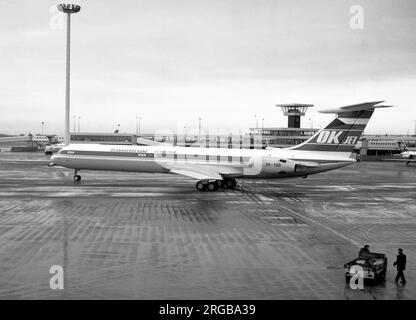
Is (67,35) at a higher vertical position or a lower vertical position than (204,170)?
higher

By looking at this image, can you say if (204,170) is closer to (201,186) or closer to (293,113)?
(201,186)

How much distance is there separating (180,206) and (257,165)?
467 inches

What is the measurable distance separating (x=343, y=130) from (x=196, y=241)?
951 inches

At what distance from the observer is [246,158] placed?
144 ft

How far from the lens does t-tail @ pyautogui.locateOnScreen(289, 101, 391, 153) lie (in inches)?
1646

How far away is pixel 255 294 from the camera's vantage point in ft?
50.4

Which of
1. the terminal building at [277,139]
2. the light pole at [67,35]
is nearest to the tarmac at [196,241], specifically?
the light pole at [67,35]

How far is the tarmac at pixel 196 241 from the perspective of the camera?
15977 millimetres

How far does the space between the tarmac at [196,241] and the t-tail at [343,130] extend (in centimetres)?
447

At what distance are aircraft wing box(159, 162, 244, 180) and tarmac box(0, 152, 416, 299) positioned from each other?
1.69 m

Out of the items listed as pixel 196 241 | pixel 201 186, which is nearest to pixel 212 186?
pixel 201 186

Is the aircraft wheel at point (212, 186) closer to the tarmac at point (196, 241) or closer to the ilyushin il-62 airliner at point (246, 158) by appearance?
the ilyushin il-62 airliner at point (246, 158)
